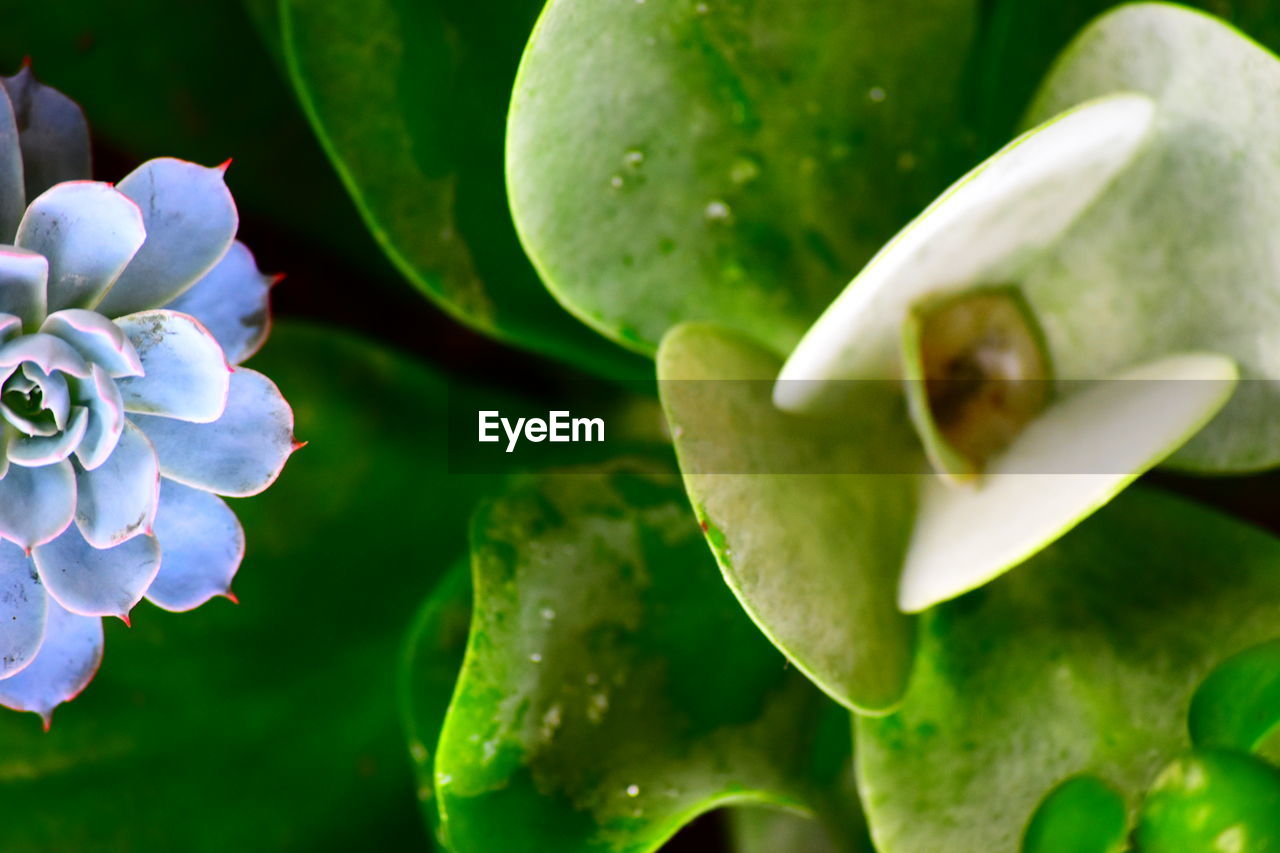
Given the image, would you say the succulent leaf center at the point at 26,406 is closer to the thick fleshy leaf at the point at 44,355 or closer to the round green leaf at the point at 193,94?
the thick fleshy leaf at the point at 44,355

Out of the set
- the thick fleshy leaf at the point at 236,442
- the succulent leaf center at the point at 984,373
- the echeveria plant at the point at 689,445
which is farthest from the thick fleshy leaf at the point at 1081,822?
the thick fleshy leaf at the point at 236,442

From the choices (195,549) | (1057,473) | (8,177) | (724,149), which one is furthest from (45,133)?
(1057,473)

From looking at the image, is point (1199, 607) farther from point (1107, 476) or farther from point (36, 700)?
point (36, 700)

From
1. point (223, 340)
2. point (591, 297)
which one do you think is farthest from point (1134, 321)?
point (223, 340)

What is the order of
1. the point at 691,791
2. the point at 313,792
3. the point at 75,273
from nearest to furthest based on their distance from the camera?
1. the point at 75,273
2. the point at 691,791
3. the point at 313,792

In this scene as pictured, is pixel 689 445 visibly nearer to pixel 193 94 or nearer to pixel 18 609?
pixel 18 609

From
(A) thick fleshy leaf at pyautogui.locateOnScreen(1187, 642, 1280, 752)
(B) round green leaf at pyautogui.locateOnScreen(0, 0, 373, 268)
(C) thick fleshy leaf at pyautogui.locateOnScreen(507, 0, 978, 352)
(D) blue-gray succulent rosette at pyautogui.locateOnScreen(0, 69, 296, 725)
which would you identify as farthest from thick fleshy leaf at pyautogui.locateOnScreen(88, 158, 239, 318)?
(A) thick fleshy leaf at pyautogui.locateOnScreen(1187, 642, 1280, 752)
